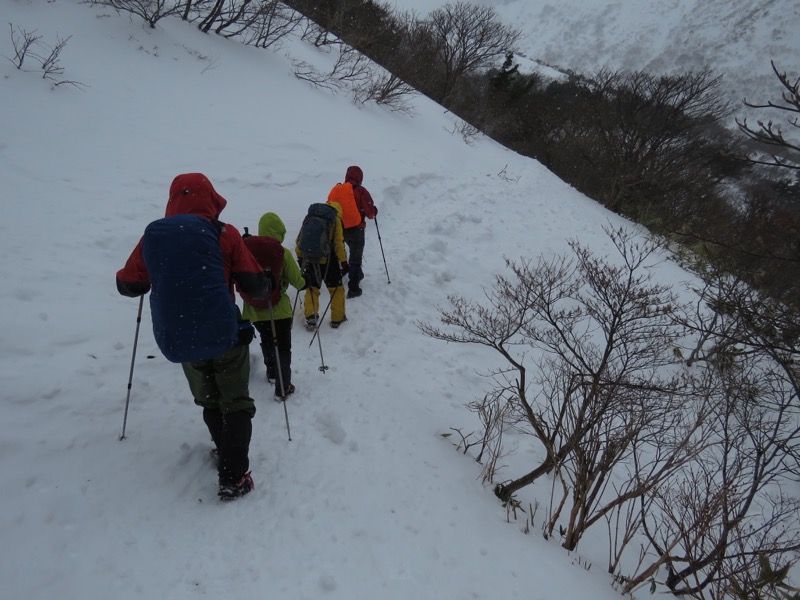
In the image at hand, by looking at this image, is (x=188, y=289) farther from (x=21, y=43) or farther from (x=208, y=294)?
(x=21, y=43)

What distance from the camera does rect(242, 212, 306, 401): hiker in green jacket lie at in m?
3.58

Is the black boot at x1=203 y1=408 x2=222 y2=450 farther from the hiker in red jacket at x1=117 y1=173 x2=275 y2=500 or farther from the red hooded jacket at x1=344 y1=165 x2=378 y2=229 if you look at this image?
the red hooded jacket at x1=344 y1=165 x2=378 y2=229

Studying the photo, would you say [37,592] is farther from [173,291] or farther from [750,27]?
[750,27]

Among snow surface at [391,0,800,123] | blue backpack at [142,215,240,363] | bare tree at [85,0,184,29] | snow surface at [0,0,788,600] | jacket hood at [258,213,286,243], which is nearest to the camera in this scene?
blue backpack at [142,215,240,363]

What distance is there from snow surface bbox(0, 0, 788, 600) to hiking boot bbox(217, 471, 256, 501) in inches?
2.6

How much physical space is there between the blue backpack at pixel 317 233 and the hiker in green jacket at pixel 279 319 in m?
0.76

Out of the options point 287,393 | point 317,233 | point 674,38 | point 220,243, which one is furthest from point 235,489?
point 674,38

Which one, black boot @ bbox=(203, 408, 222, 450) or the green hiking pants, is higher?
the green hiking pants

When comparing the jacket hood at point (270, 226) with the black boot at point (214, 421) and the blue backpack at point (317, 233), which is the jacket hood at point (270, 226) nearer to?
the blue backpack at point (317, 233)

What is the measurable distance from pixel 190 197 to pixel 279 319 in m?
1.54

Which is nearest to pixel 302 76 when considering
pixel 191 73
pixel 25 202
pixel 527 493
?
pixel 191 73

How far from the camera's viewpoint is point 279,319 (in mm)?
3688

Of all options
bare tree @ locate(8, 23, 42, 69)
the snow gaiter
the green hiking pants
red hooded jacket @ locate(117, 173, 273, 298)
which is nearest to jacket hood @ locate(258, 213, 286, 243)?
red hooded jacket @ locate(117, 173, 273, 298)

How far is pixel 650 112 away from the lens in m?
18.7
